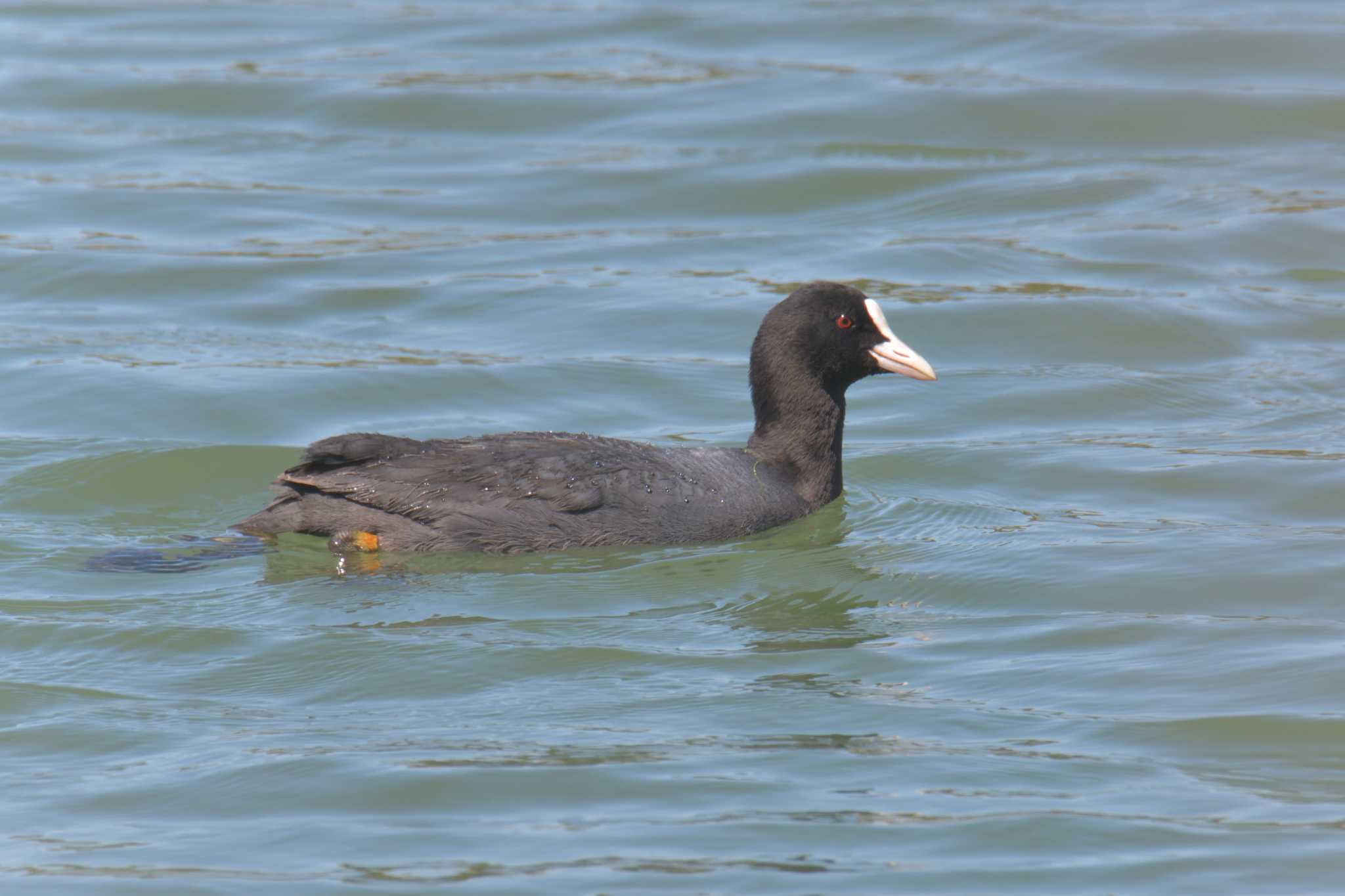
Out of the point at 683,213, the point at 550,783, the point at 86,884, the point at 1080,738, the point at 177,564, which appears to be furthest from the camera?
the point at 683,213

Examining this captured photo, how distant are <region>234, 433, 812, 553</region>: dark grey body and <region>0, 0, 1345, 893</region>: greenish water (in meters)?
0.14

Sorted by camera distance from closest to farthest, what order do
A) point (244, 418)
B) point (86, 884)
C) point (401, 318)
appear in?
point (86, 884), point (244, 418), point (401, 318)

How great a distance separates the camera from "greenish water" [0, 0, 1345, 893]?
6.29 meters

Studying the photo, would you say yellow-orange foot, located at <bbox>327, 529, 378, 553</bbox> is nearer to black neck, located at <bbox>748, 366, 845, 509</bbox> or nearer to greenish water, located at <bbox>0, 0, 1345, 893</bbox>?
greenish water, located at <bbox>0, 0, 1345, 893</bbox>

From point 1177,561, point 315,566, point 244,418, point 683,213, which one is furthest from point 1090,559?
point 683,213

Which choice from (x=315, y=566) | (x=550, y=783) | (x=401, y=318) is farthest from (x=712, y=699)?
(x=401, y=318)

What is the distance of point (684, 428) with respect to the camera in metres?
11.3

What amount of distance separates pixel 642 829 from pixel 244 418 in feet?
18.7

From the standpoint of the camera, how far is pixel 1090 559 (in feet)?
29.6

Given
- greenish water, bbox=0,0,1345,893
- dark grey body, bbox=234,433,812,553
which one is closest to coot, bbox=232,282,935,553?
dark grey body, bbox=234,433,812,553

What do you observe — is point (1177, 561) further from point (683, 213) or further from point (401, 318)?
point (683, 213)

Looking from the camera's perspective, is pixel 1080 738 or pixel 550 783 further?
pixel 1080 738

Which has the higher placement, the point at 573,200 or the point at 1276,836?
the point at 573,200

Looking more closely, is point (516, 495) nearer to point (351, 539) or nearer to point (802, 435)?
point (351, 539)
